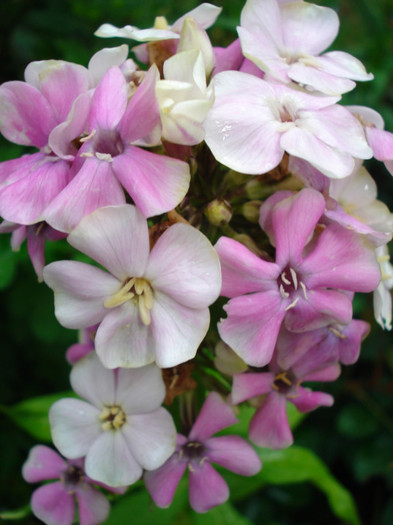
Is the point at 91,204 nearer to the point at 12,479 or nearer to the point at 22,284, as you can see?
the point at 22,284

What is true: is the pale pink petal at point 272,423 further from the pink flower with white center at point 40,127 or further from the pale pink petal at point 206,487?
the pink flower with white center at point 40,127

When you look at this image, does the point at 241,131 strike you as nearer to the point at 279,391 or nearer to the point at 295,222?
the point at 295,222

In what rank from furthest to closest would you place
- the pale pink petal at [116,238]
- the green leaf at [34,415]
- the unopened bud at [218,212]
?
1. the green leaf at [34,415]
2. the unopened bud at [218,212]
3. the pale pink petal at [116,238]

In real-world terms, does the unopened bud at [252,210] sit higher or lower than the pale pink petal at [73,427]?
higher

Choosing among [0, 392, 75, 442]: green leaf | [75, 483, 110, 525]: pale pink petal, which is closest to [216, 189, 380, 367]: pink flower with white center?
[75, 483, 110, 525]: pale pink petal

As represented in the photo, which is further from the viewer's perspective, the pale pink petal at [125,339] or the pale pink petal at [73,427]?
the pale pink petal at [73,427]

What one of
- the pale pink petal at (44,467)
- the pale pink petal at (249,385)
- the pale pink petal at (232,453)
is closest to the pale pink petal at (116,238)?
the pale pink petal at (249,385)

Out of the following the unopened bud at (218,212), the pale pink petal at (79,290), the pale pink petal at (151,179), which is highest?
the pale pink petal at (151,179)
